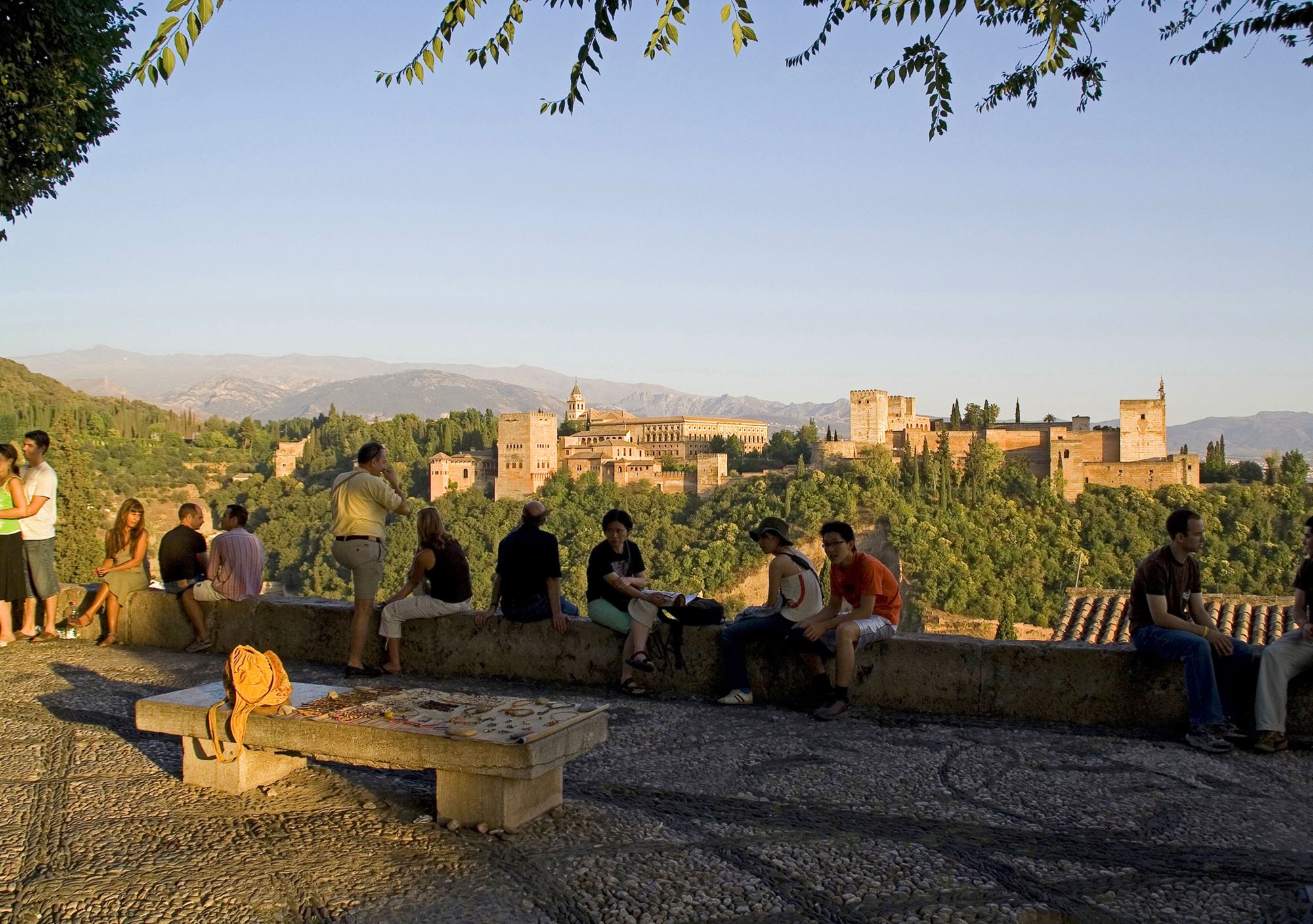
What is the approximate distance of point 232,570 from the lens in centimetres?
724

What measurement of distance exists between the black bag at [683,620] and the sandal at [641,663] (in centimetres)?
16

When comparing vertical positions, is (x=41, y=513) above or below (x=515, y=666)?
above

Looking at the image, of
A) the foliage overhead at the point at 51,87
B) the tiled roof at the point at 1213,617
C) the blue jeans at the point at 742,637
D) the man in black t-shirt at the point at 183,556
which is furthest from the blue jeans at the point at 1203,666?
the tiled roof at the point at 1213,617

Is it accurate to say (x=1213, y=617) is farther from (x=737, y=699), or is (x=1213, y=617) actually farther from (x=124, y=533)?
(x=124, y=533)

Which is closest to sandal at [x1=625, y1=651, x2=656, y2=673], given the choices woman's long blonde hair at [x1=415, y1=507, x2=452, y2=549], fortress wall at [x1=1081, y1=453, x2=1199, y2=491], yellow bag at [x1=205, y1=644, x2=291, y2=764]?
woman's long blonde hair at [x1=415, y1=507, x2=452, y2=549]

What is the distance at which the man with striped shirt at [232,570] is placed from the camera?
7238mm

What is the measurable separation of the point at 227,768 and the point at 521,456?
76.6 metres

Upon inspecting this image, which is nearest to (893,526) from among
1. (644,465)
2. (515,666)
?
(644,465)

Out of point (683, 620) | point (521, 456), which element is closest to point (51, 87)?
point (683, 620)

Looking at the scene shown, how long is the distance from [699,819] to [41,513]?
18.6 feet

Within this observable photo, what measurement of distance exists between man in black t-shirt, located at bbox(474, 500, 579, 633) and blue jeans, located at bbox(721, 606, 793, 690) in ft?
3.37

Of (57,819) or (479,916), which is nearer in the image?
(479,916)

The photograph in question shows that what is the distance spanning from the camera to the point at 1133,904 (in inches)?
120

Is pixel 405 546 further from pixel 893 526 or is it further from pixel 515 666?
pixel 515 666
